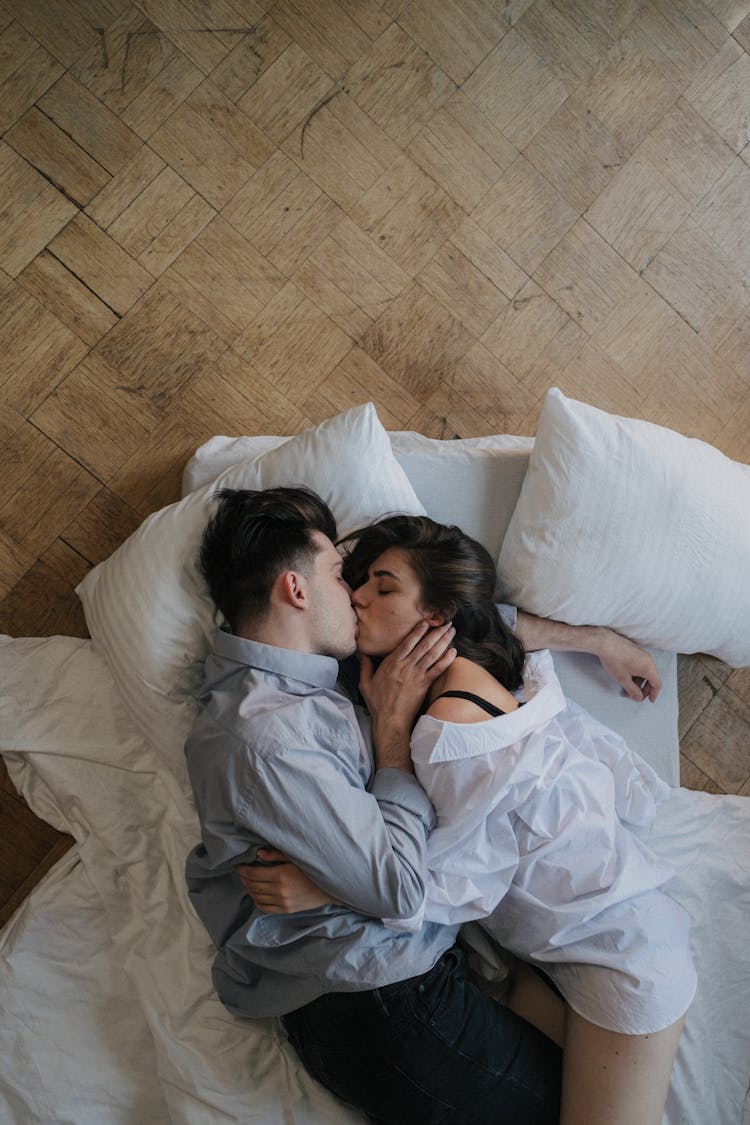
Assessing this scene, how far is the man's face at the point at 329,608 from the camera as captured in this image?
1264 millimetres

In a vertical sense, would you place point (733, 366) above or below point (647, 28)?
below

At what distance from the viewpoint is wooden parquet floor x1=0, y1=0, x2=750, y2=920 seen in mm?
1637

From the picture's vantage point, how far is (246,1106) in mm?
Result: 1238

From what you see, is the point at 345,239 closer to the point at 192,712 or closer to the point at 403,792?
the point at 192,712

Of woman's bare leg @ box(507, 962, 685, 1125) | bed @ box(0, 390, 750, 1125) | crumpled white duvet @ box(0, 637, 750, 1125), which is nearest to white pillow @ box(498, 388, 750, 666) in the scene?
bed @ box(0, 390, 750, 1125)

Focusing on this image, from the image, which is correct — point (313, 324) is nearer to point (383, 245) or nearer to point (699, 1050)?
point (383, 245)

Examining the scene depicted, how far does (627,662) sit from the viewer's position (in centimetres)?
151

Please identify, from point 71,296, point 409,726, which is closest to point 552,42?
point 71,296

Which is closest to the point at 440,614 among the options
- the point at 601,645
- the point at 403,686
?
the point at 403,686

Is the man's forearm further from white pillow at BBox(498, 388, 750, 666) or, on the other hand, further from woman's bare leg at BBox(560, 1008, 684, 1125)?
woman's bare leg at BBox(560, 1008, 684, 1125)

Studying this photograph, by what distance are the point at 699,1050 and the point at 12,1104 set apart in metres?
1.08

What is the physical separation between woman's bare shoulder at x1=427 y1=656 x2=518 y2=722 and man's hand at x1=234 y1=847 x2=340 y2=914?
0.30 m

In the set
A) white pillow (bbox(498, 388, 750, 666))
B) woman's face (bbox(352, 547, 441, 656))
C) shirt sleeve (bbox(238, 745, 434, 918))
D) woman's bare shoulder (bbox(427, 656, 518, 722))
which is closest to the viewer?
shirt sleeve (bbox(238, 745, 434, 918))

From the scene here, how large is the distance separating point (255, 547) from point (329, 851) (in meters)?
0.46
